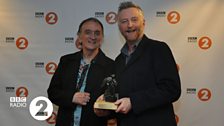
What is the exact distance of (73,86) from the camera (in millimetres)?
1689

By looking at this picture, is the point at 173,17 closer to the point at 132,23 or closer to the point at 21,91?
the point at 132,23

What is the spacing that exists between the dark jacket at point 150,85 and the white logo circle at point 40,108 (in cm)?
98

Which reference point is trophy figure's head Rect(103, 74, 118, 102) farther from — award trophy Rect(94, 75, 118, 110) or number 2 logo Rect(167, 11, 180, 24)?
number 2 logo Rect(167, 11, 180, 24)

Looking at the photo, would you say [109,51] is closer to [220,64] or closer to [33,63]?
[33,63]

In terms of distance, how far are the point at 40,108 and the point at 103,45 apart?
2.31 ft

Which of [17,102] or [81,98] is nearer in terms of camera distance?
[81,98]

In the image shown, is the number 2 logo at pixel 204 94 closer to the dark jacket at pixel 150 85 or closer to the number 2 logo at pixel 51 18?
the dark jacket at pixel 150 85

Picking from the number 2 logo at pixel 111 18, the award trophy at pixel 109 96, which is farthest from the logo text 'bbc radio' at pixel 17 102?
the award trophy at pixel 109 96

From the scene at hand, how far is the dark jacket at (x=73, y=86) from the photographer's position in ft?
5.41

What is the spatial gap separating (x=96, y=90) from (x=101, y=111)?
0.25 meters

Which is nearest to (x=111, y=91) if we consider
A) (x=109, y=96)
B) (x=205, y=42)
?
(x=109, y=96)

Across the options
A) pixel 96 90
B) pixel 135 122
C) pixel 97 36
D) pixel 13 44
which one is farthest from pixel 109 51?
pixel 135 122

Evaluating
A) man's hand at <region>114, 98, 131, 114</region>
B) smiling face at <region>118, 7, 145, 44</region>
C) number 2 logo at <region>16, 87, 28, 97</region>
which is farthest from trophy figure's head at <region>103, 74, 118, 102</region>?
number 2 logo at <region>16, 87, 28, 97</region>

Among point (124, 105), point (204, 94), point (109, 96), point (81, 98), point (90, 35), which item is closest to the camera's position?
point (124, 105)
